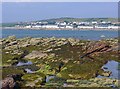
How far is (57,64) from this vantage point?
236 feet

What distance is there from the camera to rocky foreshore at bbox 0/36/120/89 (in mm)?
57938

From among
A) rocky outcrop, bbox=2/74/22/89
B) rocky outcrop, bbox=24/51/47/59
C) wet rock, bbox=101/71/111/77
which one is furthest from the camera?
Result: rocky outcrop, bbox=24/51/47/59

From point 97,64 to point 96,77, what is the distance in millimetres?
10848

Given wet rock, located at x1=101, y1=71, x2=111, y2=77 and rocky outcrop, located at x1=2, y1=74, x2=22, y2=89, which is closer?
rocky outcrop, located at x1=2, y1=74, x2=22, y2=89

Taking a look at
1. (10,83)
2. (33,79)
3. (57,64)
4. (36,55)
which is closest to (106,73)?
(57,64)

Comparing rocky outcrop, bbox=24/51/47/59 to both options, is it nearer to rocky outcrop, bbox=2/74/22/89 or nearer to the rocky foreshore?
the rocky foreshore

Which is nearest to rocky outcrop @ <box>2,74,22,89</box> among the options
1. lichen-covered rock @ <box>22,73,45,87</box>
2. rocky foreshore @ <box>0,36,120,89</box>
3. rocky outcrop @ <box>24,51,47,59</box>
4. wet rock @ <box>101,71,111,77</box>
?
rocky foreshore @ <box>0,36,120,89</box>

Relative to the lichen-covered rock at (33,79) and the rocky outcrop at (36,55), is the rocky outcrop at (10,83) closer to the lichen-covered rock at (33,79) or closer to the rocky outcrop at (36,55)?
the lichen-covered rock at (33,79)

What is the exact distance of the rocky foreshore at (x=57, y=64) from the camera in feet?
190

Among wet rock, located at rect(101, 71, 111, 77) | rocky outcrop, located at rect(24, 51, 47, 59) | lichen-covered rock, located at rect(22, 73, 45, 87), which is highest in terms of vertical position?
lichen-covered rock, located at rect(22, 73, 45, 87)

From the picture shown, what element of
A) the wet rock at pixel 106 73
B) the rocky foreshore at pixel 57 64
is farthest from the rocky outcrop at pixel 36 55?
the wet rock at pixel 106 73

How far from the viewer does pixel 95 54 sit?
8319 cm

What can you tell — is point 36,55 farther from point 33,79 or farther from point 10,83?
point 10,83

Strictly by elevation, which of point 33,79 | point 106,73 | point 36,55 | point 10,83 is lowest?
point 106,73
